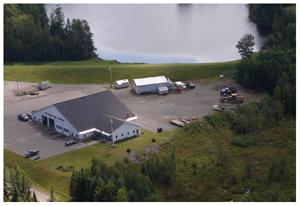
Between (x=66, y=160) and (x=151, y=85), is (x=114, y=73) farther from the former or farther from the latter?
(x=66, y=160)

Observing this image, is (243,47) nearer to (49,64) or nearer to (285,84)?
(285,84)

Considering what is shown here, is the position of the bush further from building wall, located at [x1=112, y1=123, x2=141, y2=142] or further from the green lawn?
building wall, located at [x1=112, y1=123, x2=141, y2=142]

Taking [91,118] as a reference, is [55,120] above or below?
below

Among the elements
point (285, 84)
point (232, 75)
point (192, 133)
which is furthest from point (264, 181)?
point (232, 75)

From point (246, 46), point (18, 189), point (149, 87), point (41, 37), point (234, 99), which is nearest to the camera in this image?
point (18, 189)

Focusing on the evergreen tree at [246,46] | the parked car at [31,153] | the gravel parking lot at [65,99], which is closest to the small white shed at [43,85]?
the gravel parking lot at [65,99]

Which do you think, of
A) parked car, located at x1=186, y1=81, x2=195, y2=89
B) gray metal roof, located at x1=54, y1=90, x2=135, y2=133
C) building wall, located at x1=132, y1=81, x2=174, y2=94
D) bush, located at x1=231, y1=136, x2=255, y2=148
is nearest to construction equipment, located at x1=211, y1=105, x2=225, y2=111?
bush, located at x1=231, y1=136, x2=255, y2=148

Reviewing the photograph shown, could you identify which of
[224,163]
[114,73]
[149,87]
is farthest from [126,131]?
[114,73]
